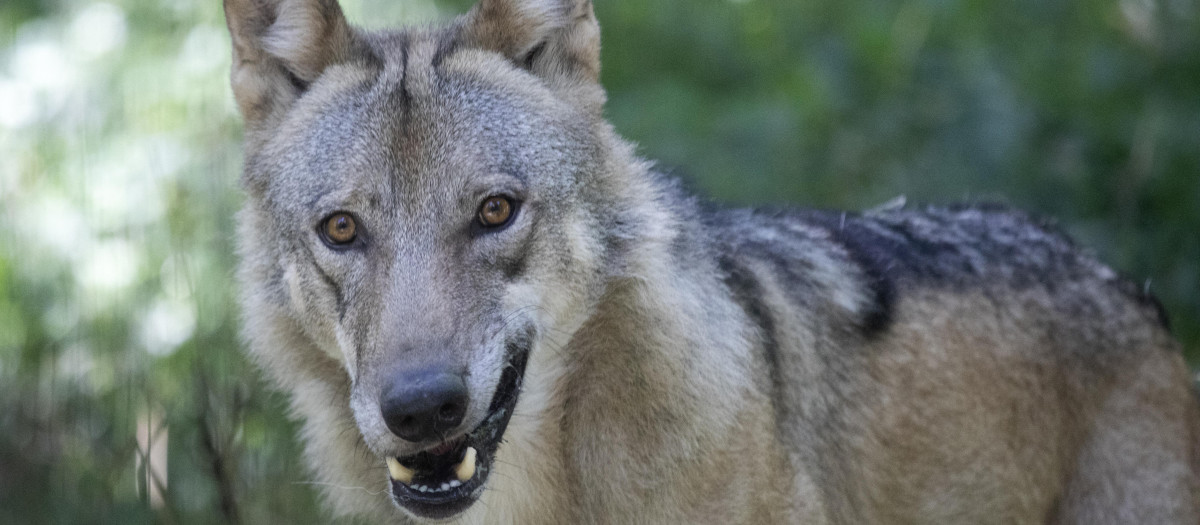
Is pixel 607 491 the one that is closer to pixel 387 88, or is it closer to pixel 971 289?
pixel 387 88

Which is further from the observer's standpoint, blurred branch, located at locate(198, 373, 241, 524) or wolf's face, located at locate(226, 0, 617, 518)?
blurred branch, located at locate(198, 373, 241, 524)

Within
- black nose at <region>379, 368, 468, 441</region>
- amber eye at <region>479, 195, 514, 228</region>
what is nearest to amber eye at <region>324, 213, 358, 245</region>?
amber eye at <region>479, 195, 514, 228</region>

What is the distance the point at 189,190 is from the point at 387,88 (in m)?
3.73

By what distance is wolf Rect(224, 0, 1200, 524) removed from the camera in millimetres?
3113

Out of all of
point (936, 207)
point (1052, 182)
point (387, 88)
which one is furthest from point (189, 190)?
point (1052, 182)

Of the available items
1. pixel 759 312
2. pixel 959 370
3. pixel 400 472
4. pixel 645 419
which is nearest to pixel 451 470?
pixel 400 472

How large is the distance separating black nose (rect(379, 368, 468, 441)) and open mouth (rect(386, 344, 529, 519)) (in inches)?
5.0

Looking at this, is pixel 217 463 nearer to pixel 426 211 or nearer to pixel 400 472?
pixel 400 472

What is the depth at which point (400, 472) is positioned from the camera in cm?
305

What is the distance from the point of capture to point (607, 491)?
3357mm

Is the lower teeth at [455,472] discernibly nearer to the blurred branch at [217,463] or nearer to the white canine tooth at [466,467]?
the white canine tooth at [466,467]

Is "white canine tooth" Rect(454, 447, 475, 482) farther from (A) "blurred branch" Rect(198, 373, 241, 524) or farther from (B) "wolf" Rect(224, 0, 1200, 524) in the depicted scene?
(A) "blurred branch" Rect(198, 373, 241, 524)

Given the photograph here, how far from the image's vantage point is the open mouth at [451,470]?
Answer: 9.74 feet

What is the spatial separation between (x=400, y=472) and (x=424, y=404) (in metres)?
0.36
